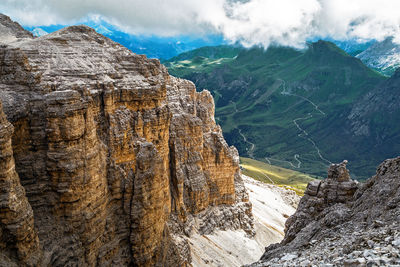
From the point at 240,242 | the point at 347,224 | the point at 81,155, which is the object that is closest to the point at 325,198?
the point at 347,224

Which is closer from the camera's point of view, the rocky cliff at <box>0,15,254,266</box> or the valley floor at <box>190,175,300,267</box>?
the rocky cliff at <box>0,15,254,266</box>

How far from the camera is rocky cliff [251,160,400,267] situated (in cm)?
1540

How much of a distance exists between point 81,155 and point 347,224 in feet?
65.0

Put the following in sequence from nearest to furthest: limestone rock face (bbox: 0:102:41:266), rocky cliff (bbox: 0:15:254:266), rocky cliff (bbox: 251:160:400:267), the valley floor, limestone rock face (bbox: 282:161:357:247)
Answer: rocky cliff (bbox: 251:160:400:267)
limestone rock face (bbox: 0:102:41:266)
rocky cliff (bbox: 0:15:254:266)
limestone rock face (bbox: 282:161:357:247)
the valley floor

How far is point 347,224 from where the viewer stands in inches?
875

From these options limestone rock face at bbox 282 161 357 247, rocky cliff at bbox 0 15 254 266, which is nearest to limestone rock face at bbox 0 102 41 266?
rocky cliff at bbox 0 15 254 266

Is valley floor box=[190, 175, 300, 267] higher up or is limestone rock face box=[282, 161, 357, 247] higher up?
limestone rock face box=[282, 161, 357, 247]

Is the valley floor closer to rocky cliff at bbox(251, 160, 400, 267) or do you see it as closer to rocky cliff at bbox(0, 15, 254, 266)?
rocky cliff at bbox(0, 15, 254, 266)

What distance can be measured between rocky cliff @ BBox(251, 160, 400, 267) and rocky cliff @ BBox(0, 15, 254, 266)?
46.8ft

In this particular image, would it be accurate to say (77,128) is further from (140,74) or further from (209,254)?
(209,254)

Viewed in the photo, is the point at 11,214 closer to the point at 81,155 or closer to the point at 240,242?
the point at 81,155

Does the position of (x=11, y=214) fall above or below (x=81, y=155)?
below

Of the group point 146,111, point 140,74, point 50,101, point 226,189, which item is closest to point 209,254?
point 226,189

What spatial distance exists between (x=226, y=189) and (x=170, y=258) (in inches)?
1143
